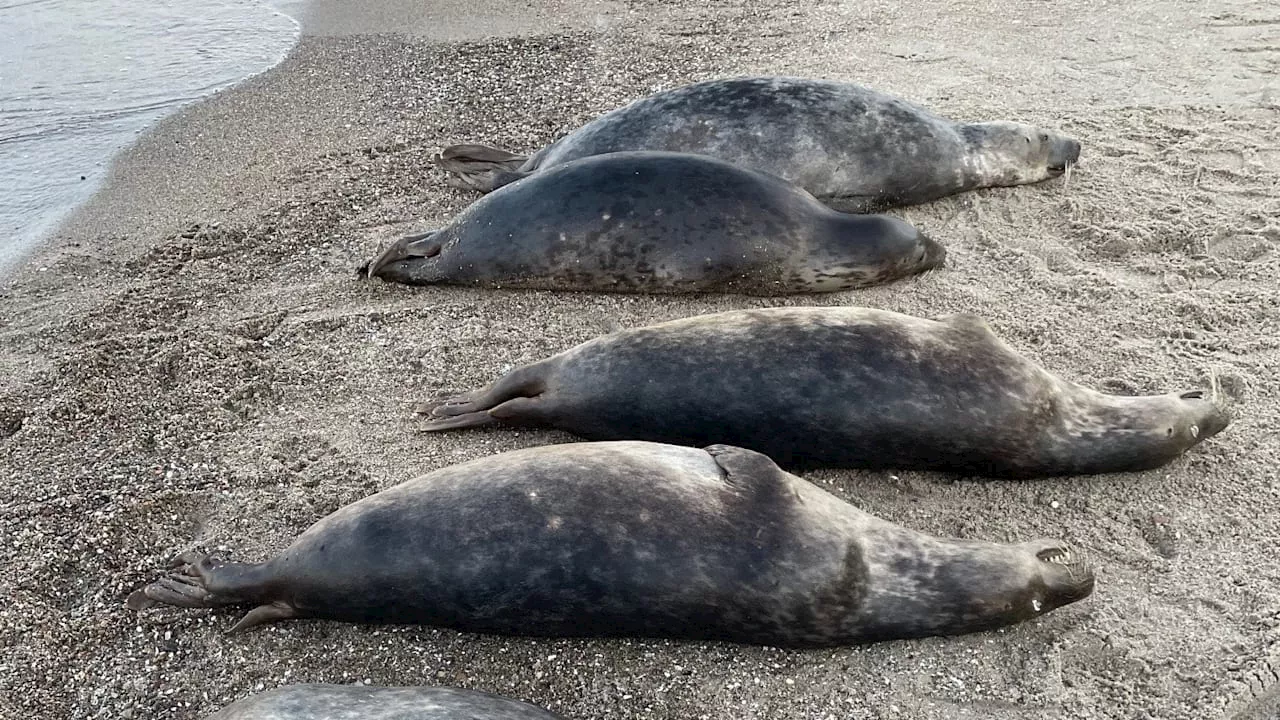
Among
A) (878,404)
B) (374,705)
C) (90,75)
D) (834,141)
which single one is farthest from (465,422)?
(90,75)

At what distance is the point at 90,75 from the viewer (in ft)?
27.1

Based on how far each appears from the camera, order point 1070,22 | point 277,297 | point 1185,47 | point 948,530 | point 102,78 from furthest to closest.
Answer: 1. point 102,78
2. point 1070,22
3. point 1185,47
4. point 277,297
5. point 948,530

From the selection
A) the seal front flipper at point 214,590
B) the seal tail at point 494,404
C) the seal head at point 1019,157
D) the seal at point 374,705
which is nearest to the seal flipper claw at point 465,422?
the seal tail at point 494,404

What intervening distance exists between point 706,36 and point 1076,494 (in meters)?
5.56

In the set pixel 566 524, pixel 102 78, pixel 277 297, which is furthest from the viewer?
pixel 102 78

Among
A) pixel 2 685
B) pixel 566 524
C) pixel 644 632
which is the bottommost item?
pixel 2 685

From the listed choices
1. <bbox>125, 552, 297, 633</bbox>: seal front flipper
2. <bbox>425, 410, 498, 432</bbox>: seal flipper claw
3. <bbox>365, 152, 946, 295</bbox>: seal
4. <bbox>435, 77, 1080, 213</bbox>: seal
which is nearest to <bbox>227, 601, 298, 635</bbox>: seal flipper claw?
<bbox>125, 552, 297, 633</bbox>: seal front flipper

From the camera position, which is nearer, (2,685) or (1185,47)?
(2,685)

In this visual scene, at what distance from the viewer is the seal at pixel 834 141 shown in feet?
17.7

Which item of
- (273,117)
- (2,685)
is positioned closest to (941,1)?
(273,117)

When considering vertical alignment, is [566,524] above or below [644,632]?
above

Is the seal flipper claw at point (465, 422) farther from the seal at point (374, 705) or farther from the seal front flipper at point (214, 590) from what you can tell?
the seal at point (374, 705)

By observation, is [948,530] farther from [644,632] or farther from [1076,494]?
[644,632]

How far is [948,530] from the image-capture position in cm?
353
